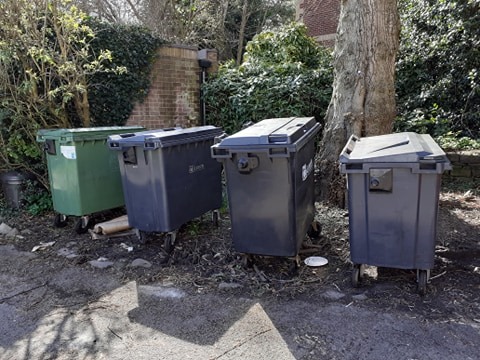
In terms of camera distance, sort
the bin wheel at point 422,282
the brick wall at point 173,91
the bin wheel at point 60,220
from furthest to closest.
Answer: the brick wall at point 173,91, the bin wheel at point 60,220, the bin wheel at point 422,282

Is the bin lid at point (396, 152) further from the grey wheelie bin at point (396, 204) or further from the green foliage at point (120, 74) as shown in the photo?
the green foliage at point (120, 74)

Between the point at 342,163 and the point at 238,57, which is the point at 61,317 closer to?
the point at 342,163

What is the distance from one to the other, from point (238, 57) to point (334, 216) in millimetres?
11598

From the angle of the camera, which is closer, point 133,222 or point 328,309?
point 328,309

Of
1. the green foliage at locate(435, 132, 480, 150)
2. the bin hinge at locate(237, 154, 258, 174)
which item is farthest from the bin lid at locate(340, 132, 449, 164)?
the green foliage at locate(435, 132, 480, 150)

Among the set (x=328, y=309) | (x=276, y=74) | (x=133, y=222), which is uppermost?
(x=276, y=74)

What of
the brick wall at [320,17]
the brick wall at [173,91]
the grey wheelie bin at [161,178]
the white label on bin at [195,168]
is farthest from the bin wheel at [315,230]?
the brick wall at [320,17]

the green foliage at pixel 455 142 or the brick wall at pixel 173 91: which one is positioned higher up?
the brick wall at pixel 173 91

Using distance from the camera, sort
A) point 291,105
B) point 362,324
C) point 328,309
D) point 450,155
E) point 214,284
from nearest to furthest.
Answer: point 362,324 < point 328,309 < point 214,284 < point 450,155 < point 291,105

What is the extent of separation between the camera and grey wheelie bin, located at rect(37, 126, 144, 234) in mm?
4332

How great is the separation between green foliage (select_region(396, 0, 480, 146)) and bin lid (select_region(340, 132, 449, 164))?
372 centimetres

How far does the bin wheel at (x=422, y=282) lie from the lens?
2863 mm

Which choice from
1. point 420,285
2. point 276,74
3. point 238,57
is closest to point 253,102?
point 276,74

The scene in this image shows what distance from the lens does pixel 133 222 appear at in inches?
159
